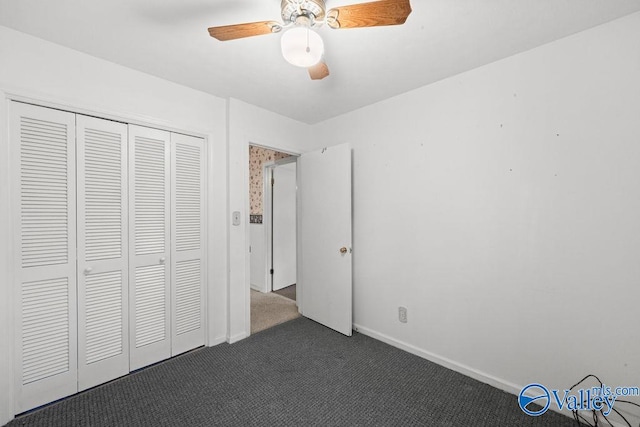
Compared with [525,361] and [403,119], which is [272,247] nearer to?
[403,119]

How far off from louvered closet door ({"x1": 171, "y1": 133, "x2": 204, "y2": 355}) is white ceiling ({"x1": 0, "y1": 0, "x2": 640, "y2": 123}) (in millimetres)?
649

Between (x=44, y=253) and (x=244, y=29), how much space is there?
1908 mm

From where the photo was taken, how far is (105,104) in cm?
198

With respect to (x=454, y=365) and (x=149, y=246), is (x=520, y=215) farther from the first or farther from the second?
(x=149, y=246)

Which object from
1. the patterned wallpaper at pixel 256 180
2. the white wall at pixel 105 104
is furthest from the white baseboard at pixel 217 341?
the patterned wallpaper at pixel 256 180

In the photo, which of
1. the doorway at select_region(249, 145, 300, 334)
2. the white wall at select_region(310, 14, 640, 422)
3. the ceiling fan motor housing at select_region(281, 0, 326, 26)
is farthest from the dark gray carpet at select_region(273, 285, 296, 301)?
the ceiling fan motor housing at select_region(281, 0, 326, 26)

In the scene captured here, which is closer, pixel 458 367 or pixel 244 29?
pixel 244 29

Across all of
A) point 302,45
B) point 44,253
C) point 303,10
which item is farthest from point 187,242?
point 303,10

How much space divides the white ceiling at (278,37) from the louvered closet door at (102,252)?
22.7 inches

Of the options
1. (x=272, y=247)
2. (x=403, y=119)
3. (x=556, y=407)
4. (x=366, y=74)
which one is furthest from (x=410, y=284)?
(x=272, y=247)

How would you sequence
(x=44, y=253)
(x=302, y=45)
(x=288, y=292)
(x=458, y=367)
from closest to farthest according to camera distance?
(x=302, y=45) < (x=44, y=253) < (x=458, y=367) < (x=288, y=292)

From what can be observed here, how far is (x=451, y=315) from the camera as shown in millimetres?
2229

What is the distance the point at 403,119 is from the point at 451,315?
1764mm

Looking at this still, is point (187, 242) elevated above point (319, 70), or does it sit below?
below
